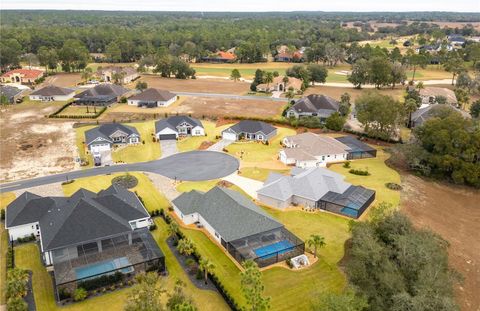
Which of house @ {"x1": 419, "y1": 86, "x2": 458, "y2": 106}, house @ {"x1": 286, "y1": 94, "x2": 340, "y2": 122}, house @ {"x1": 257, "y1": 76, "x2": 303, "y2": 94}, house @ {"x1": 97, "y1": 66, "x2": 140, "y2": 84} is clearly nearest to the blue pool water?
house @ {"x1": 286, "y1": 94, "x2": 340, "y2": 122}

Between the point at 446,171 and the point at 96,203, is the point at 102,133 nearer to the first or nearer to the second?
the point at 96,203

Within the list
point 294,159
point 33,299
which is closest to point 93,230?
point 33,299

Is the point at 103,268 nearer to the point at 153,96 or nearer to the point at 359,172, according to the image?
the point at 359,172

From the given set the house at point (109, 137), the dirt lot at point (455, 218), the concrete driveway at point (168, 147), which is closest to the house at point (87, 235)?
the concrete driveway at point (168, 147)

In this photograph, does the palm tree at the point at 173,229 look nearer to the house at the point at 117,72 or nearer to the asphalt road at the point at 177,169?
the asphalt road at the point at 177,169

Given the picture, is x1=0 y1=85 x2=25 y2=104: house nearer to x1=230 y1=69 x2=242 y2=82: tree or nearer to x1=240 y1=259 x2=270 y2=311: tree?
x1=230 y1=69 x2=242 y2=82: tree
